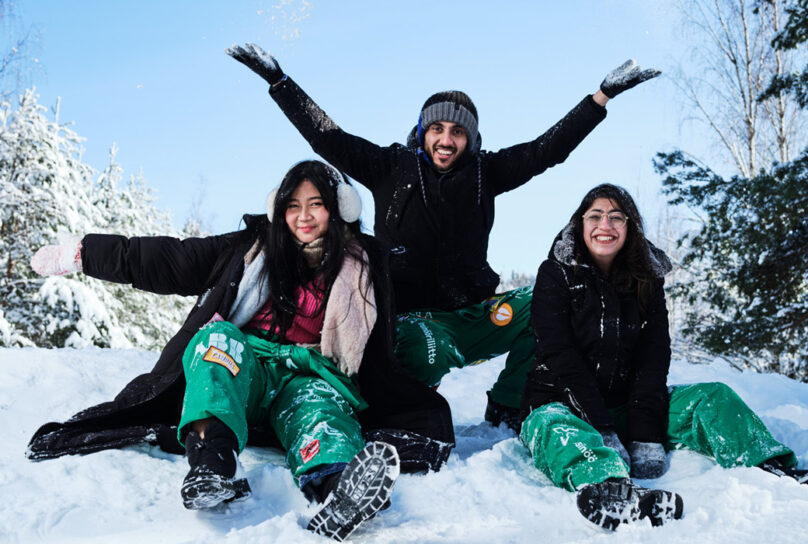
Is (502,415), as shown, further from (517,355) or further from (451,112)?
(451,112)

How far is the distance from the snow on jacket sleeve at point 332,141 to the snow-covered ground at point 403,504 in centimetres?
166

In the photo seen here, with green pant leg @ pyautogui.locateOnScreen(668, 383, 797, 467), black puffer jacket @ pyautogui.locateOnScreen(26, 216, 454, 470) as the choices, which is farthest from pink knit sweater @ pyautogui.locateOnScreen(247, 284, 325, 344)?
green pant leg @ pyautogui.locateOnScreen(668, 383, 797, 467)

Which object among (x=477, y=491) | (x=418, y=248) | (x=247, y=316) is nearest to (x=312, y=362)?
(x=247, y=316)

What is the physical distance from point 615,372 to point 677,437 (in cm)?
37

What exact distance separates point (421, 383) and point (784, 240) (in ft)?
23.1

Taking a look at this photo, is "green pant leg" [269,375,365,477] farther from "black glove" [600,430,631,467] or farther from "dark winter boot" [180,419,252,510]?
"black glove" [600,430,631,467]

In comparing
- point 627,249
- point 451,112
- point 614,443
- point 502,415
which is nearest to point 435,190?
point 451,112

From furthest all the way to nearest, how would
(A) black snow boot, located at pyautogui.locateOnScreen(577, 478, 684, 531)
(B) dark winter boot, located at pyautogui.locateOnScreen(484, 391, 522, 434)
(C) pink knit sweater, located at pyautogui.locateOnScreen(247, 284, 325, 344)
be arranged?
(B) dark winter boot, located at pyautogui.locateOnScreen(484, 391, 522, 434) → (C) pink knit sweater, located at pyautogui.locateOnScreen(247, 284, 325, 344) → (A) black snow boot, located at pyautogui.locateOnScreen(577, 478, 684, 531)

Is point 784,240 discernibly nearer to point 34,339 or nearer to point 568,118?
point 568,118

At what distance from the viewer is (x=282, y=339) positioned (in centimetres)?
264

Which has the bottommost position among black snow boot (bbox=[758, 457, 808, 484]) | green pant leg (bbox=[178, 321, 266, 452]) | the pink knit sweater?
black snow boot (bbox=[758, 457, 808, 484])

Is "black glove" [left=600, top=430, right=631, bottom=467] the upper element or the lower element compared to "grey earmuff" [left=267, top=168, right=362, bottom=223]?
lower

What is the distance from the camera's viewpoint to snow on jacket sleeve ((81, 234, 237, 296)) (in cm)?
258

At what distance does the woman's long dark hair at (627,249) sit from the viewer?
2785 mm
